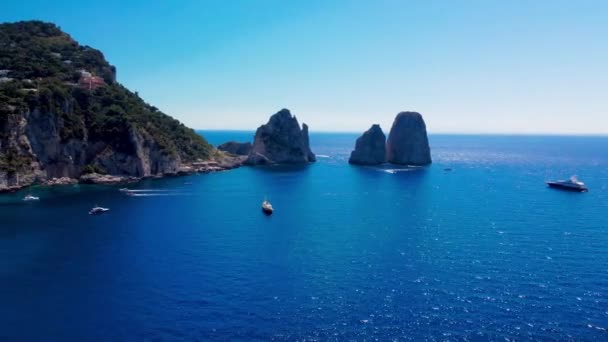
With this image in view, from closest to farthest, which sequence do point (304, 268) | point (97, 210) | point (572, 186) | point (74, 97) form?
point (304, 268)
point (97, 210)
point (572, 186)
point (74, 97)

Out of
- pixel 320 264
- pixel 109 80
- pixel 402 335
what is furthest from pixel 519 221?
pixel 109 80

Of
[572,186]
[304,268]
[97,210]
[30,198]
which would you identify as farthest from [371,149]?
[304,268]

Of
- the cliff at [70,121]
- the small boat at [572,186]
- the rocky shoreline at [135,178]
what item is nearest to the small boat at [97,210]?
the rocky shoreline at [135,178]

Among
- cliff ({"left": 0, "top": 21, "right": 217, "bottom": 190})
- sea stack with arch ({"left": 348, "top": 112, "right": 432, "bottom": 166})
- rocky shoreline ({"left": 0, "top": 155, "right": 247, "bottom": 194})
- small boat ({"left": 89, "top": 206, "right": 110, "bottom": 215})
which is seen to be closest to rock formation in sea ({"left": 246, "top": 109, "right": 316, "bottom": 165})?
rocky shoreline ({"left": 0, "top": 155, "right": 247, "bottom": 194})

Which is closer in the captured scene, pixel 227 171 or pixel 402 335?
pixel 402 335

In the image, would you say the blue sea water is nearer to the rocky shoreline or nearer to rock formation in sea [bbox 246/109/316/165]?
the rocky shoreline

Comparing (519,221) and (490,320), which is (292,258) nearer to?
(490,320)

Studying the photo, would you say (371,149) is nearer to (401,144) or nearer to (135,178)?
(401,144)
